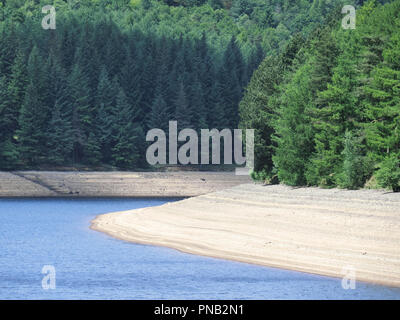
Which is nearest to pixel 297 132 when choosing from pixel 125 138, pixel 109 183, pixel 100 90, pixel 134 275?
pixel 134 275

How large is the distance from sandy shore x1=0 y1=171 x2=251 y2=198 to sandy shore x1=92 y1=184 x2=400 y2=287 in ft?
141

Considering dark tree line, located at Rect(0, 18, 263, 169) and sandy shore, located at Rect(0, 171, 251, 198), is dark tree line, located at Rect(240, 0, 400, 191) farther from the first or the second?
dark tree line, located at Rect(0, 18, 263, 169)

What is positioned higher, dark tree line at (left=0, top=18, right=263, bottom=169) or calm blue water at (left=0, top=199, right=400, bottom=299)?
dark tree line at (left=0, top=18, right=263, bottom=169)

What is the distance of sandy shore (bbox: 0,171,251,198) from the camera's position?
106 meters

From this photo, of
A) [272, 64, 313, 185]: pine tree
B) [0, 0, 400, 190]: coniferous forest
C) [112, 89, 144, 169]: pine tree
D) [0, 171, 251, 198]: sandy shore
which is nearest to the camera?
[0, 0, 400, 190]: coniferous forest

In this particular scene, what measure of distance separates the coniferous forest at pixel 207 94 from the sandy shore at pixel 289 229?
4.14 meters

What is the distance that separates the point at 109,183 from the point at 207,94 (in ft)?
138

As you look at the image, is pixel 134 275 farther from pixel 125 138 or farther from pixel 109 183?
pixel 125 138

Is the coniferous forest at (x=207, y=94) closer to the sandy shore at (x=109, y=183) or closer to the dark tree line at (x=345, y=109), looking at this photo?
the dark tree line at (x=345, y=109)

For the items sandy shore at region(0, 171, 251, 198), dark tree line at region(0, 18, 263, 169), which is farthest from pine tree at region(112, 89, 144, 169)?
sandy shore at region(0, 171, 251, 198)

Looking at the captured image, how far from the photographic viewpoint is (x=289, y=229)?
45.8 metres

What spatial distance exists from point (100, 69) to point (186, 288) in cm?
11013
